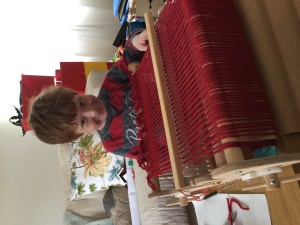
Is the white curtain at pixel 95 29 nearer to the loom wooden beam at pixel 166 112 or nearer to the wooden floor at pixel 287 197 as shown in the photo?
the loom wooden beam at pixel 166 112

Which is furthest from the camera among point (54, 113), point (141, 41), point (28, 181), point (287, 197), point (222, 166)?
point (28, 181)

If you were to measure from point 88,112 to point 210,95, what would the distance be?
626mm

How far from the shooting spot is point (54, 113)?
3.43 ft

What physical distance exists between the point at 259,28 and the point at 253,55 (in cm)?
5

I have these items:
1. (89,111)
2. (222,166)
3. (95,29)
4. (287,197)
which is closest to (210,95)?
(222,166)

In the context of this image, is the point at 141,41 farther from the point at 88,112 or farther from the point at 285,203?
the point at 285,203

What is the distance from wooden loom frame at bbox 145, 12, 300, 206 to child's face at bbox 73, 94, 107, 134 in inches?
14.1

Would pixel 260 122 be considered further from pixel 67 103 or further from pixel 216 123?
pixel 67 103

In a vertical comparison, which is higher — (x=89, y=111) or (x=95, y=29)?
(x=95, y=29)

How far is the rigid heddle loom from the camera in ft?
1.70

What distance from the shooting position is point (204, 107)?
0.57 meters

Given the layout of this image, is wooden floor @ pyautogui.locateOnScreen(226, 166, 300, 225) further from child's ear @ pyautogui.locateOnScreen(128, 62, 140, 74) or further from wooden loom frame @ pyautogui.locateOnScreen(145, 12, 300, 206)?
child's ear @ pyautogui.locateOnScreen(128, 62, 140, 74)

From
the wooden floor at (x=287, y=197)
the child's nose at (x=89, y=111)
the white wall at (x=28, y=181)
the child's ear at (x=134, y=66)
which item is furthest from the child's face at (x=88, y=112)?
the white wall at (x=28, y=181)

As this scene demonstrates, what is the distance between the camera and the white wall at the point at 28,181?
189 cm
